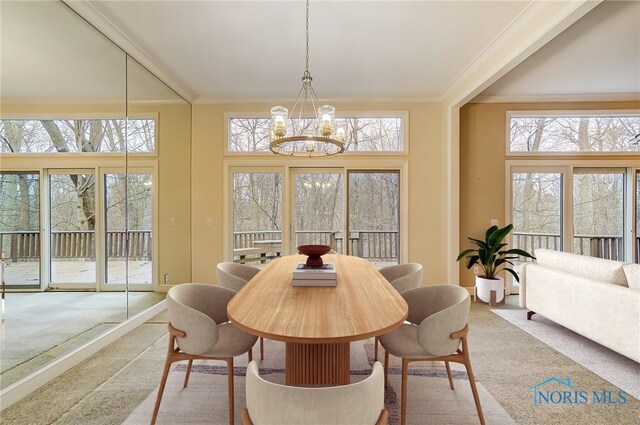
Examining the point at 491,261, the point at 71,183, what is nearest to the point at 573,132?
the point at 491,261

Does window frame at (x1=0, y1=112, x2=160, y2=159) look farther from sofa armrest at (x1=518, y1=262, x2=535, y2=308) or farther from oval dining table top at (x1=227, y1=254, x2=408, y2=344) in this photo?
sofa armrest at (x1=518, y1=262, x2=535, y2=308)

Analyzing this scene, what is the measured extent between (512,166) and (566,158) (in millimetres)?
803

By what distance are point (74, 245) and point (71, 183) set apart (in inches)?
25.5

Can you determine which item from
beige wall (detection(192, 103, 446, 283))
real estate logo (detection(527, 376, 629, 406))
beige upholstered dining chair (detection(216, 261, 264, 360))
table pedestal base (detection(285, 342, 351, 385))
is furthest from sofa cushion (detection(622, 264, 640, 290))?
beige upholstered dining chair (detection(216, 261, 264, 360))

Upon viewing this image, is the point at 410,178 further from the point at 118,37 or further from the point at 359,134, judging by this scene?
the point at 118,37

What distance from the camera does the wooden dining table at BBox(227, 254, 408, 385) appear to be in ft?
3.60

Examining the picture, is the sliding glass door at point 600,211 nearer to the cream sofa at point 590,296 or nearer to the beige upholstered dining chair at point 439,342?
the cream sofa at point 590,296

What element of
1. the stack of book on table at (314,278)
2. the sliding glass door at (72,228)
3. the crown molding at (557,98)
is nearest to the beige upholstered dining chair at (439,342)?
the stack of book on table at (314,278)

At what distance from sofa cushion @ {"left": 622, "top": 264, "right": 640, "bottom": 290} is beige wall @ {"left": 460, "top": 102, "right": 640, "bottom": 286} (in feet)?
6.38

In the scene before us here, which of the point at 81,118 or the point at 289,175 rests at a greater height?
the point at 81,118

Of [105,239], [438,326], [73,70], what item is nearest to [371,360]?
[438,326]

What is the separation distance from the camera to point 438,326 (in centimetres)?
150

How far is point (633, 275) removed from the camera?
2.16 m

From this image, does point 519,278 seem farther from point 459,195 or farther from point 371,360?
point 371,360
